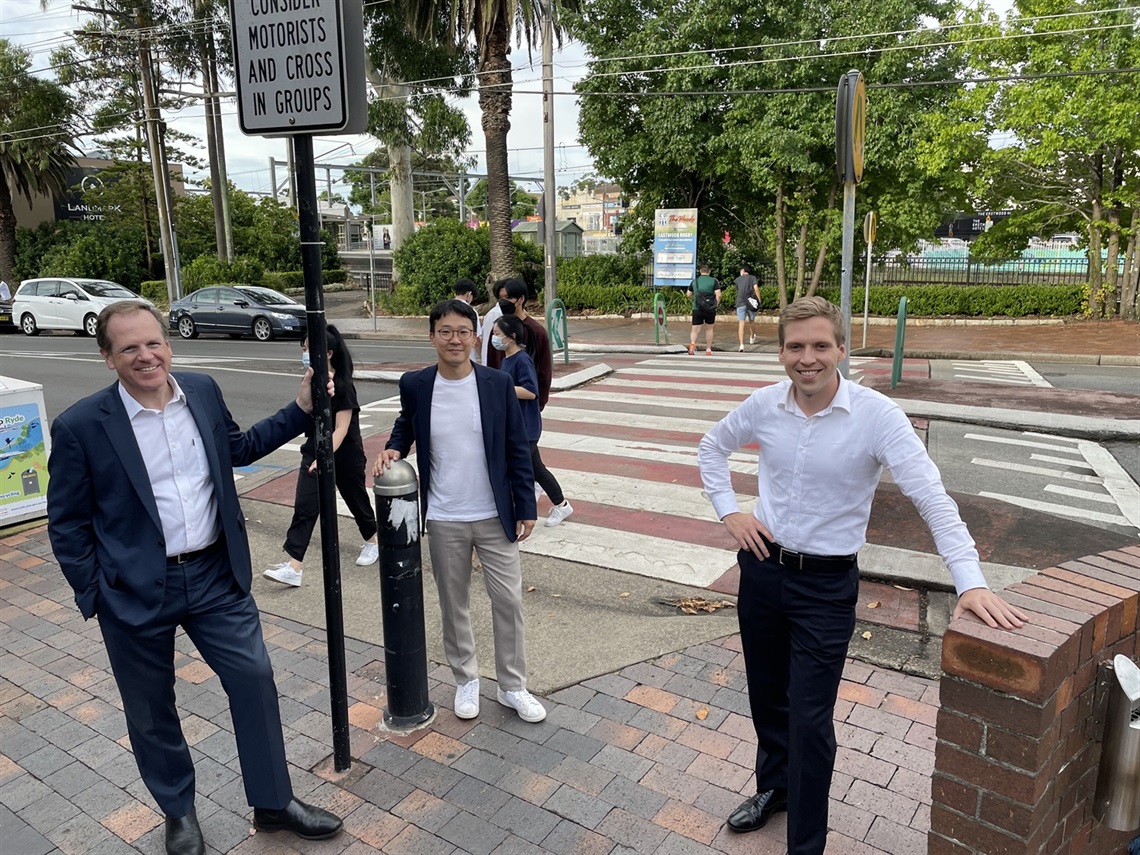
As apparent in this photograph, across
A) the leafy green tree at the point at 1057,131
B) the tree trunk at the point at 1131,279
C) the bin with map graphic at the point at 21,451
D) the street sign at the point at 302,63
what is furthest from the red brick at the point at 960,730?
the tree trunk at the point at 1131,279

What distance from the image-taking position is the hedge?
2091 cm

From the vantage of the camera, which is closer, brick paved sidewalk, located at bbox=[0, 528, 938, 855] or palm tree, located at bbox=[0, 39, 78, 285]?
brick paved sidewalk, located at bbox=[0, 528, 938, 855]

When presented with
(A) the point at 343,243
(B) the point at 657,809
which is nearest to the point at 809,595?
(B) the point at 657,809

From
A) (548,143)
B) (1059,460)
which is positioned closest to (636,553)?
(1059,460)

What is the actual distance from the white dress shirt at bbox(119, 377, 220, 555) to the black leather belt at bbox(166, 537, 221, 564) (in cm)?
1

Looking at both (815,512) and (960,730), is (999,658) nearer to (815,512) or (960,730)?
(960,730)

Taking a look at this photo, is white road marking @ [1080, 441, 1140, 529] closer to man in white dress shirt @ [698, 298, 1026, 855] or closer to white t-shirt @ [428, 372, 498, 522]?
man in white dress shirt @ [698, 298, 1026, 855]

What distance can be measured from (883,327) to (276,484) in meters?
17.5

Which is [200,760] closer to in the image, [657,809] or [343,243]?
[657,809]

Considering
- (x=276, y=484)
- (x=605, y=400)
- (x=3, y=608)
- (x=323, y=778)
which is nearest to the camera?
(x=323, y=778)

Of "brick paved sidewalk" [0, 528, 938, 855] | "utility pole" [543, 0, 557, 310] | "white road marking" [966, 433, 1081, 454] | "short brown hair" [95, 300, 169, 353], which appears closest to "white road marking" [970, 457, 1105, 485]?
"white road marking" [966, 433, 1081, 454]

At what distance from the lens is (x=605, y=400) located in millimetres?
11422

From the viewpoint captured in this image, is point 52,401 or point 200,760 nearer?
point 200,760

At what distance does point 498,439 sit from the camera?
3.74 metres
